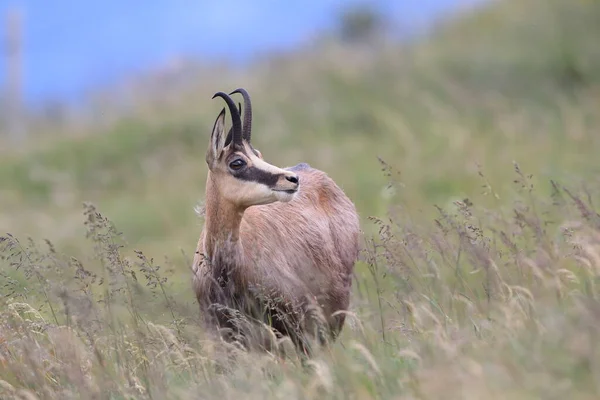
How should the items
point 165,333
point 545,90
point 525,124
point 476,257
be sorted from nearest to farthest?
point 476,257
point 165,333
point 525,124
point 545,90

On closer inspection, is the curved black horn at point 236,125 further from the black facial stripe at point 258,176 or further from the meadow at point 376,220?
the meadow at point 376,220

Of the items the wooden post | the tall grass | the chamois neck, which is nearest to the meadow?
the tall grass

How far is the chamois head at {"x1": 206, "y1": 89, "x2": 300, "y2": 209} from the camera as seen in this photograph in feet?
23.9

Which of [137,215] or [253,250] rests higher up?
[253,250]

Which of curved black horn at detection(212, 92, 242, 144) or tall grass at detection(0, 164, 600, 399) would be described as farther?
curved black horn at detection(212, 92, 242, 144)

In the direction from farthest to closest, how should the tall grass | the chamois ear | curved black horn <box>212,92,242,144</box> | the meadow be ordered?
the chamois ear < curved black horn <box>212,92,242,144</box> < the meadow < the tall grass

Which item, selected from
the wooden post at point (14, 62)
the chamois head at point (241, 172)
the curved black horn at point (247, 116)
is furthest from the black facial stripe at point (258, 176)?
the wooden post at point (14, 62)

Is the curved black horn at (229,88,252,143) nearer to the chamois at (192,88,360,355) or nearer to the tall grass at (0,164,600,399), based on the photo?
the chamois at (192,88,360,355)

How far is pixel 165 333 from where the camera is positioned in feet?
20.3

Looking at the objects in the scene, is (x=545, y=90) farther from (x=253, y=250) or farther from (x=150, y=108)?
(x=253, y=250)

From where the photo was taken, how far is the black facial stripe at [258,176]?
728 cm

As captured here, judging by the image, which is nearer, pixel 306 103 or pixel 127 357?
pixel 127 357

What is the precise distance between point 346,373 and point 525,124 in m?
11.3

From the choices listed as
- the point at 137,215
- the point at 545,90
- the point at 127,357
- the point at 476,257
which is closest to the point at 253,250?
the point at 127,357
